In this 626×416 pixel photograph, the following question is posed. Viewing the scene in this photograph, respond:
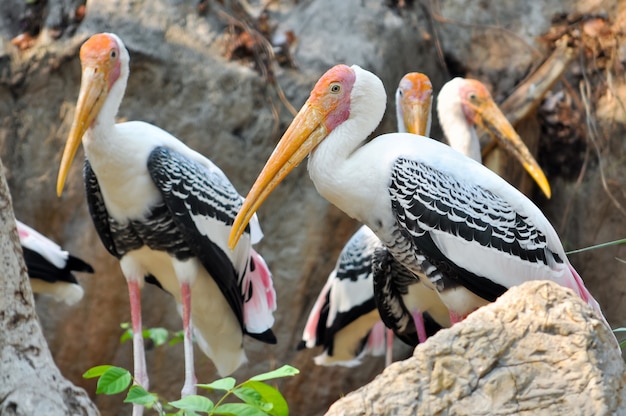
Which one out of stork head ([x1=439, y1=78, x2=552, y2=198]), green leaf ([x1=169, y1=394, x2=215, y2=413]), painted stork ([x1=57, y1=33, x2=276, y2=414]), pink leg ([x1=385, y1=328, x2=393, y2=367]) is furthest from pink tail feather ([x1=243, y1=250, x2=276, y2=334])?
green leaf ([x1=169, y1=394, x2=215, y2=413])

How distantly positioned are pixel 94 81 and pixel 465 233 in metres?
1.95

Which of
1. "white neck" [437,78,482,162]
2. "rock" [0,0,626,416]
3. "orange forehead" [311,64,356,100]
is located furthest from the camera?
"rock" [0,0,626,416]

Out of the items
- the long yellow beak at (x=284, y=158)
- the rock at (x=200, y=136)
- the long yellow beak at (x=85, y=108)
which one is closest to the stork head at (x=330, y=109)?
the long yellow beak at (x=284, y=158)

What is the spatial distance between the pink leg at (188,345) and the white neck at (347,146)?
1.18 metres

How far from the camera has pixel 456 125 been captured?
19.2 feet

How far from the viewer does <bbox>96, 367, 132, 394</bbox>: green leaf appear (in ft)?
8.62

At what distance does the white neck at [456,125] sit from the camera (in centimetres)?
575

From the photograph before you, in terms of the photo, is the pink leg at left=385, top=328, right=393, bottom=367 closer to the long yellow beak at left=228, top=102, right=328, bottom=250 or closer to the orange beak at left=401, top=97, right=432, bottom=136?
the orange beak at left=401, top=97, right=432, bottom=136

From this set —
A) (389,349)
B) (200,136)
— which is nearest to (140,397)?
(389,349)

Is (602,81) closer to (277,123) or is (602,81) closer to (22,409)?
(277,123)

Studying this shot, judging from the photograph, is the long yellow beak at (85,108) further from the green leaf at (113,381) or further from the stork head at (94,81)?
the green leaf at (113,381)

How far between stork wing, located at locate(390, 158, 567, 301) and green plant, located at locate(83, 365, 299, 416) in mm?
1176

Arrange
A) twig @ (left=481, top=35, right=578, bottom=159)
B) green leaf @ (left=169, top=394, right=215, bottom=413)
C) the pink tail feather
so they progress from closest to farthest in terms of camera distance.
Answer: green leaf @ (left=169, top=394, right=215, bottom=413) → the pink tail feather → twig @ (left=481, top=35, right=578, bottom=159)

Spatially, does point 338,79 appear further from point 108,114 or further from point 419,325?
point 419,325
